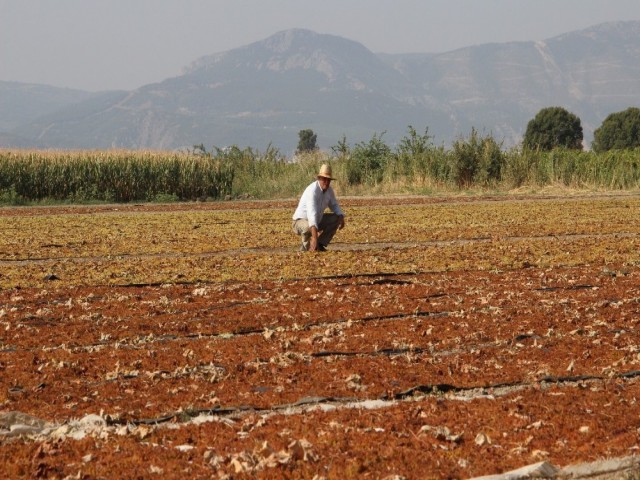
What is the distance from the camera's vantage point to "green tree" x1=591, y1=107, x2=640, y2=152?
10400 centimetres

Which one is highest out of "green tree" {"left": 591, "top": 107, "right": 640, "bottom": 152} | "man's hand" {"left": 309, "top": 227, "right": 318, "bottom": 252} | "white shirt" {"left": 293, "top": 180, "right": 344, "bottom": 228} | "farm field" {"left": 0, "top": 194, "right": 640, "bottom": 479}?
"green tree" {"left": 591, "top": 107, "right": 640, "bottom": 152}

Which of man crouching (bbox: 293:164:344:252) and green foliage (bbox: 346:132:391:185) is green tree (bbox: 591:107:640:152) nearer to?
green foliage (bbox: 346:132:391:185)

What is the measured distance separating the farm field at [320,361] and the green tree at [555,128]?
3626 inches

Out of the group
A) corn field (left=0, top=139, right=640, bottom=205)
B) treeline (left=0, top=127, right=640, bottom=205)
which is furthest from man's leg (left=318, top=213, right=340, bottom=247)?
corn field (left=0, top=139, right=640, bottom=205)

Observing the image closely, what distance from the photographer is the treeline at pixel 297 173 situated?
3762 centimetres

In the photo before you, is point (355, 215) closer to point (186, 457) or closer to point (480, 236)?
point (480, 236)

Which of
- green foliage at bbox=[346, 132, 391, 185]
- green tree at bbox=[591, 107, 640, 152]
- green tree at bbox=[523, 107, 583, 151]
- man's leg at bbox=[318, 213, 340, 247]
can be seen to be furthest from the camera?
green tree at bbox=[523, 107, 583, 151]

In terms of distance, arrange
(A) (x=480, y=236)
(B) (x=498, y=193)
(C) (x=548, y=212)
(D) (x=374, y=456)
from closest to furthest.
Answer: (D) (x=374, y=456) → (A) (x=480, y=236) → (C) (x=548, y=212) → (B) (x=498, y=193)

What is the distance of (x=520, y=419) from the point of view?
616 cm

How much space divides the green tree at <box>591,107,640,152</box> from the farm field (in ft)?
299

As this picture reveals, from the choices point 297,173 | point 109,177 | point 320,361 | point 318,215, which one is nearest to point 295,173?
point 297,173

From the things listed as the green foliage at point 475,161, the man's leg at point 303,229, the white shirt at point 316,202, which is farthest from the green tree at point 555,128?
the white shirt at point 316,202

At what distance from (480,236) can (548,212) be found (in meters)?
7.11

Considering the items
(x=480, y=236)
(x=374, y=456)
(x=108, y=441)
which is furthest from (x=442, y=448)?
(x=480, y=236)
